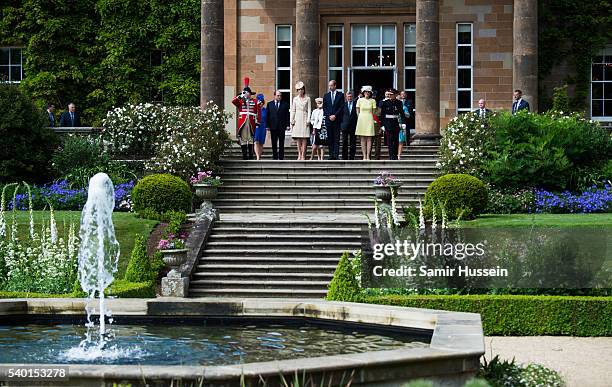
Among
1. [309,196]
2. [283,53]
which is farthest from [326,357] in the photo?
[283,53]

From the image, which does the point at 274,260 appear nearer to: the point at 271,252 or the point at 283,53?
the point at 271,252

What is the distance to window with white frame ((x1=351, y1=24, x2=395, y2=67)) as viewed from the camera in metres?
36.0

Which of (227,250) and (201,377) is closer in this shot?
(201,377)

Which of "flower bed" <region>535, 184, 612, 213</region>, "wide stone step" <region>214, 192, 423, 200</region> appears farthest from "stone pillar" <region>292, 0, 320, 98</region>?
"flower bed" <region>535, 184, 612, 213</region>

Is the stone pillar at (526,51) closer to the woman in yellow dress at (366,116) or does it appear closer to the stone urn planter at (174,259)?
the woman in yellow dress at (366,116)

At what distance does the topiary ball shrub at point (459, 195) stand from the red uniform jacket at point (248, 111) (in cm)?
663

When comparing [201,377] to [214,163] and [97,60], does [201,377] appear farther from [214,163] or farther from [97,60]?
[97,60]

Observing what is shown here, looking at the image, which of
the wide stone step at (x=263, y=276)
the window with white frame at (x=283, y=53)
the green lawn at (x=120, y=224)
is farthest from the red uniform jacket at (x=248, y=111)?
the wide stone step at (x=263, y=276)

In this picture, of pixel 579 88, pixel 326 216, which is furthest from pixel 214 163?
pixel 579 88

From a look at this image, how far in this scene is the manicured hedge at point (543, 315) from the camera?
58.4 feet

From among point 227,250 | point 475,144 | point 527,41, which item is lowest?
point 227,250

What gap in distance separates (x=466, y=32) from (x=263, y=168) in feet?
31.2

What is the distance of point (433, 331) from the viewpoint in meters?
12.5

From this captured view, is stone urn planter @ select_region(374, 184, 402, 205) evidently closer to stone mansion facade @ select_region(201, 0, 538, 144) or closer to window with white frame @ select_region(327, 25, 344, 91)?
stone mansion facade @ select_region(201, 0, 538, 144)
